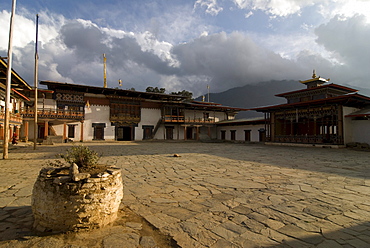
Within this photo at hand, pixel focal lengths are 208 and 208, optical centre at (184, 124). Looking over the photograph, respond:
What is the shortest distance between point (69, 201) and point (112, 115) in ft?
84.2

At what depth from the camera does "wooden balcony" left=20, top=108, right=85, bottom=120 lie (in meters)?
21.8

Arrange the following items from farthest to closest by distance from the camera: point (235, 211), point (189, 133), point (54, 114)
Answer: point (189, 133)
point (54, 114)
point (235, 211)

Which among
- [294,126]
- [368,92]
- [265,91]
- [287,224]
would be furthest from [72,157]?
[368,92]

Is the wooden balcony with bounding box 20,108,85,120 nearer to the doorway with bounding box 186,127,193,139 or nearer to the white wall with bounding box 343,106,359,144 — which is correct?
the doorway with bounding box 186,127,193,139

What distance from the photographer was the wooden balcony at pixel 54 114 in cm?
2180

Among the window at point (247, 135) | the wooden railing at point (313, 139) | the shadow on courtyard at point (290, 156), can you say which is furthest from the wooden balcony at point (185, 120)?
the shadow on courtyard at point (290, 156)

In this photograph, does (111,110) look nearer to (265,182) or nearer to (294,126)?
(294,126)

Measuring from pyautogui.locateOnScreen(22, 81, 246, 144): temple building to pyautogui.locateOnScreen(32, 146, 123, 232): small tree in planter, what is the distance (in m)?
20.9

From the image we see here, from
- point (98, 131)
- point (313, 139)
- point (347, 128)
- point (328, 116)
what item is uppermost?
point (328, 116)

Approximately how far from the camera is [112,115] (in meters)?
27.1

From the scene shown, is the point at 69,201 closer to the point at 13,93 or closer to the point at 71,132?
the point at 13,93

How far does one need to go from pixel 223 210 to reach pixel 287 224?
98cm

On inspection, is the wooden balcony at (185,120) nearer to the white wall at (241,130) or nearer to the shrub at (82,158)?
the white wall at (241,130)

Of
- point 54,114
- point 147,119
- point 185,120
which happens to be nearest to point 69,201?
point 54,114
